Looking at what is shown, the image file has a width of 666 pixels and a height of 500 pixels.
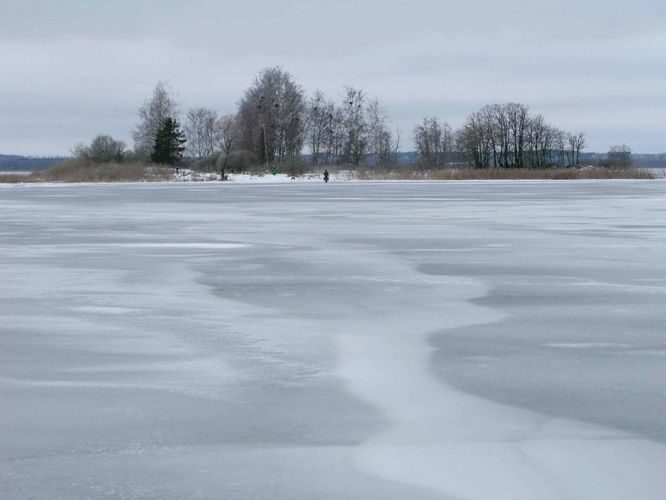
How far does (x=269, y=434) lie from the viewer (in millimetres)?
3037

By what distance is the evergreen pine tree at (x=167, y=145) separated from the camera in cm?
6806

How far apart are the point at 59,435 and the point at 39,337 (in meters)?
1.85

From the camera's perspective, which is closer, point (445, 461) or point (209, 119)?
point (445, 461)

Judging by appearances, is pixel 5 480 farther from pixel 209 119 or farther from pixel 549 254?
pixel 209 119

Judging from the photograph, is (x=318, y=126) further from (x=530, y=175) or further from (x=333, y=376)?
(x=333, y=376)

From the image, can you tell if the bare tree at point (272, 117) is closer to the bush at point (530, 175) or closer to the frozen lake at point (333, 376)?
the bush at point (530, 175)

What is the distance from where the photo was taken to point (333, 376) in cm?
389

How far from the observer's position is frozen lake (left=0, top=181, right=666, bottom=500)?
267 cm

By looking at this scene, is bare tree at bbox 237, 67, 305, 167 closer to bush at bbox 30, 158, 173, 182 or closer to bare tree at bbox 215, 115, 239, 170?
bare tree at bbox 215, 115, 239, 170

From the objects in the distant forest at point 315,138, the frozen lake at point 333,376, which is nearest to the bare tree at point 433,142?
the distant forest at point 315,138

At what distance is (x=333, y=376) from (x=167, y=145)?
66.0 m

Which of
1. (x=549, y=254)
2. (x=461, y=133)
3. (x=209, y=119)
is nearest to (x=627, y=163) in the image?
(x=461, y=133)

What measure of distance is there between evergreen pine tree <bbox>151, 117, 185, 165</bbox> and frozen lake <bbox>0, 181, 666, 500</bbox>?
60.4m

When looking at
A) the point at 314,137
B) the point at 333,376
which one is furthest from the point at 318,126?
the point at 333,376
